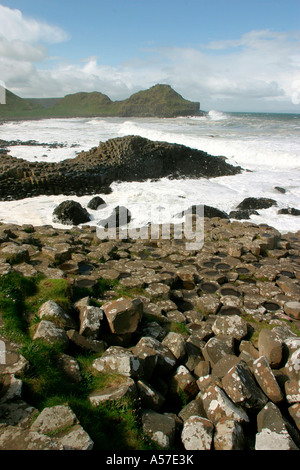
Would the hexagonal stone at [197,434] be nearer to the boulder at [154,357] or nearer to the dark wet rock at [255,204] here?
the boulder at [154,357]

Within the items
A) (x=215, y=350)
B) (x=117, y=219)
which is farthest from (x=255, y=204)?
(x=215, y=350)

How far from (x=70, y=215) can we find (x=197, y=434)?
10.1 meters

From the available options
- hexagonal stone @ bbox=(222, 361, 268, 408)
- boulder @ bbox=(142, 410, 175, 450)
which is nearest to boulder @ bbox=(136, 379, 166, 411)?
boulder @ bbox=(142, 410, 175, 450)

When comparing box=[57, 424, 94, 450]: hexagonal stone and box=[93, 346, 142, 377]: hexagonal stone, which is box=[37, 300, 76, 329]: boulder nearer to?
box=[93, 346, 142, 377]: hexagonal stone

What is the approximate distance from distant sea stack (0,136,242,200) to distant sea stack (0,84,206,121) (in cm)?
9474

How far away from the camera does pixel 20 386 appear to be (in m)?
3.13

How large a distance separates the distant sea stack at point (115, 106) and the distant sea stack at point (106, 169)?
311 feet

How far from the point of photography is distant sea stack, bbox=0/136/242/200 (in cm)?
1588

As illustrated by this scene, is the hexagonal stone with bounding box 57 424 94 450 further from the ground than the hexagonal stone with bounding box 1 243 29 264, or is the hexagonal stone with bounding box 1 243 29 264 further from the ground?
the hexagonal stone with bounding box 1 243 29 264

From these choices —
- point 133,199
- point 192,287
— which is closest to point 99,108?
point 133,199

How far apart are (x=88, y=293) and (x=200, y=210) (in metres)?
7.60

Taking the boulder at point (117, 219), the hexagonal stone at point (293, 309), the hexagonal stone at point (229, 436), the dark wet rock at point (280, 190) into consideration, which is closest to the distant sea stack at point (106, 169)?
the dark wet rock at point (280, 190)

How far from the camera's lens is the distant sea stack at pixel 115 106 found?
114938mm

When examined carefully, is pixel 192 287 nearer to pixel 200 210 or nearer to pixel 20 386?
pixel 20 386
